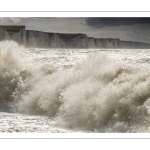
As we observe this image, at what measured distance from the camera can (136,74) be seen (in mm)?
6723

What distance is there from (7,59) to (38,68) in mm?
1402

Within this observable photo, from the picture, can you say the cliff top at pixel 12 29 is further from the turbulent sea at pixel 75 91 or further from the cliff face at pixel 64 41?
the turbulent sea at pixel 75 91

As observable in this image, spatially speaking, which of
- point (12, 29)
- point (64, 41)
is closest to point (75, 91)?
point (64, 41)

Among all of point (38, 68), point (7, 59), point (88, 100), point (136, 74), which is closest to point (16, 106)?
point (38, 68)

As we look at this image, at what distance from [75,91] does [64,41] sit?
1.19 m

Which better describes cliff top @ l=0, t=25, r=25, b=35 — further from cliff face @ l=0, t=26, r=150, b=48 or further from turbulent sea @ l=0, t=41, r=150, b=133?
turbulent sea @ l=0, t=41, r=150, b=133

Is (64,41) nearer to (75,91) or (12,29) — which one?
(75,91)

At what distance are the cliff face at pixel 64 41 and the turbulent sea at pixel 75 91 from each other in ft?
0.47

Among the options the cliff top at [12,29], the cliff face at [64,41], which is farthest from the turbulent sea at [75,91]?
the cliff top at [12,29]

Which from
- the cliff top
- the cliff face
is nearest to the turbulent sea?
the cliff face

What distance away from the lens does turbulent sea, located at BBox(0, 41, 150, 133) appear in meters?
5.97

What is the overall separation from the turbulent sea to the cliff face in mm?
144

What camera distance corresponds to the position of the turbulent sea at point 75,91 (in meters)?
5.97
